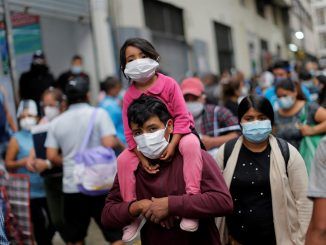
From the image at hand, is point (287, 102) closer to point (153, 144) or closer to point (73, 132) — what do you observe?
point (73, 132)

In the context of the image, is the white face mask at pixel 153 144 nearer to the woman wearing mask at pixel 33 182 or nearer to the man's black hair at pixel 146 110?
the man's black hair at pixel 146 110

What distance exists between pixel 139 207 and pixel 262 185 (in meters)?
0.88

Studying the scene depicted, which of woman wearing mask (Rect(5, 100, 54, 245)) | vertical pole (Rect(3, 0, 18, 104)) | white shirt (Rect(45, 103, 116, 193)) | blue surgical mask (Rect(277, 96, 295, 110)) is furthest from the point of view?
vertical pole (Rect(3, 0, 18, 104))

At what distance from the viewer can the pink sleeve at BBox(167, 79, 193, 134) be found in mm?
2615

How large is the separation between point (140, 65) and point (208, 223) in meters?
0.96

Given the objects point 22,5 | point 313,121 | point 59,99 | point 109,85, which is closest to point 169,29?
point 22,5

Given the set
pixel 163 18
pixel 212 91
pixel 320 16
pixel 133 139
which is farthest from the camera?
pixel 320 16

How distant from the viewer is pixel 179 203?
92.9 inches

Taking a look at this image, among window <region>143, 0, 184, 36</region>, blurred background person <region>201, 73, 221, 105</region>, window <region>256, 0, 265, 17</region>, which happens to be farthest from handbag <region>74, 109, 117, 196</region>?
window <region>256, 0, 265, 17</region>

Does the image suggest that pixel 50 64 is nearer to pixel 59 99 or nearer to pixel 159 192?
pixel 59 99

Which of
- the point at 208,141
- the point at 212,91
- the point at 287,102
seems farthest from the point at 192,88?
the point at 212,91

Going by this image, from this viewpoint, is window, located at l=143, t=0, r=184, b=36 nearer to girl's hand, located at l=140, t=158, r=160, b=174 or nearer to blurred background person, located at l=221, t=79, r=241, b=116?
blurred background person, located at l=221, t=79, r=241, b=116

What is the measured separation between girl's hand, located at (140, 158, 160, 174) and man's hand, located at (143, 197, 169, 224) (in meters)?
0.16

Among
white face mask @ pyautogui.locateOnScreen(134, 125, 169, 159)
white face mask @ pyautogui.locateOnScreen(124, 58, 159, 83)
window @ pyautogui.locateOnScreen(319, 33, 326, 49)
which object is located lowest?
white face mask @ pyautogui.locateOnScreen(134, 125, 169, 159)
